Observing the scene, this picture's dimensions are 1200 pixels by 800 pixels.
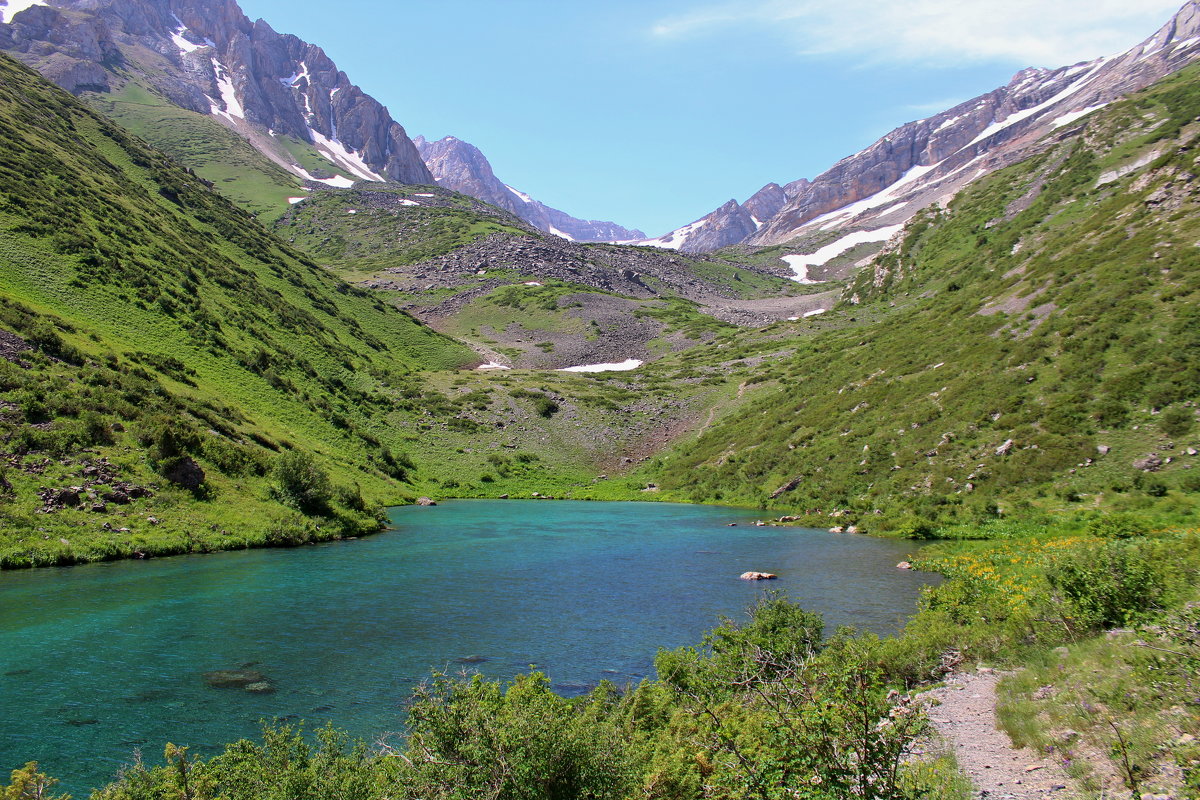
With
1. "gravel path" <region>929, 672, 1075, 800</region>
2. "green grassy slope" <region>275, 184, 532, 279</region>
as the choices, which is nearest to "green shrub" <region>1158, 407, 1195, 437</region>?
"gravel path" <region>929, 672, 1075, 800</region>

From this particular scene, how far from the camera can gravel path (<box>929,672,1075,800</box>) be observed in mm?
8211

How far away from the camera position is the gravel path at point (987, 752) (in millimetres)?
8211

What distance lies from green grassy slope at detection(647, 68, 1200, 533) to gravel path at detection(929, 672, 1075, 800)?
21796 mm

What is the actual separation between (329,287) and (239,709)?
11016cm

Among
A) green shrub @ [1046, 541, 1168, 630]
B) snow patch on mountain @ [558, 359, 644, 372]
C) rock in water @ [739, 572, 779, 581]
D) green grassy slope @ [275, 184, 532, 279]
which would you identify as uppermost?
green grassy slope @ [275, 184, 532, 279]

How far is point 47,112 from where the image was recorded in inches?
3659

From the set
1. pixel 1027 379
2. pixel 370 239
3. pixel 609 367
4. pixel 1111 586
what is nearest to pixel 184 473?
pixel 1111 586

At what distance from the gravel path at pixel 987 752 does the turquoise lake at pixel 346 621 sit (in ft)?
23.5

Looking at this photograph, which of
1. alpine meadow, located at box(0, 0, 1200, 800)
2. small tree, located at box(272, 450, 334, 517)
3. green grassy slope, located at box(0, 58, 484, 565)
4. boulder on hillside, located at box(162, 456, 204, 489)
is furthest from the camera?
small tree, located at box(272, 450, 334, 517)

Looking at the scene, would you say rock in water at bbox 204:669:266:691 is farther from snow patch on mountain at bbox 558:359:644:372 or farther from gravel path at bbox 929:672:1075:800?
snow patch on mountain at bbox 558:359:644:372

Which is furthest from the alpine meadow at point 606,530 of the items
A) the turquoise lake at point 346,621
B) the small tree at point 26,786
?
the turquoise lake at point 346,621

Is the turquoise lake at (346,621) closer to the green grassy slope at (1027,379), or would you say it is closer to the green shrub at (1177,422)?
the green grassy slope at (1027,379)

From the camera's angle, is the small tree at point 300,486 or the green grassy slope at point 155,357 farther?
the small tree at point 300,486

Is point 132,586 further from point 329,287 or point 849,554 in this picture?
point 329,287
